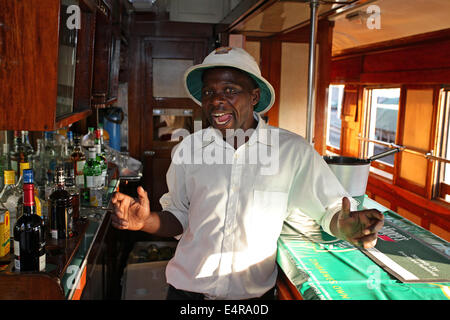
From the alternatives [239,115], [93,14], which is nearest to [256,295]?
[239,115]

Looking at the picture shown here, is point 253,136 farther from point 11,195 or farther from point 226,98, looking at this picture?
point 11,195

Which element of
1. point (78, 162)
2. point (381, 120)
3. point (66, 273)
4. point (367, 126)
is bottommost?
point (66, 273)

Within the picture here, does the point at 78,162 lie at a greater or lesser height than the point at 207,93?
lesser

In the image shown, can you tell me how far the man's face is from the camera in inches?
72.2

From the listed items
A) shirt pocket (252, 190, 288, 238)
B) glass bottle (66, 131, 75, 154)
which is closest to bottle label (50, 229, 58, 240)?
shirt pocket (252, 190, 288, 238)

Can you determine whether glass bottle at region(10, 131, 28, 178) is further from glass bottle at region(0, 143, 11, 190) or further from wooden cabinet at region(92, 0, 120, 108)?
wooden cabinet at region(92, 0, 120, 108)

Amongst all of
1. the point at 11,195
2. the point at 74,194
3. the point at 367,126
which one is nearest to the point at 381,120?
the point at 367,126

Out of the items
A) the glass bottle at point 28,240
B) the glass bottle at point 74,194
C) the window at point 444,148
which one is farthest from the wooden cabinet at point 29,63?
the window at point 444,148

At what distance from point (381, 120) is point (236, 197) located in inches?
216

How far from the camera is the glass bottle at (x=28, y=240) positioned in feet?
4.79

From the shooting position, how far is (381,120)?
21.9 feet

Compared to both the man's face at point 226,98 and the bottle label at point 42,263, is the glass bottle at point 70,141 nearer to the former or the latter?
the man's face at point 226,98

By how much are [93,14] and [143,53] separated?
8.84 feet

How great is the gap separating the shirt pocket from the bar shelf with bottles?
0.75 metres
